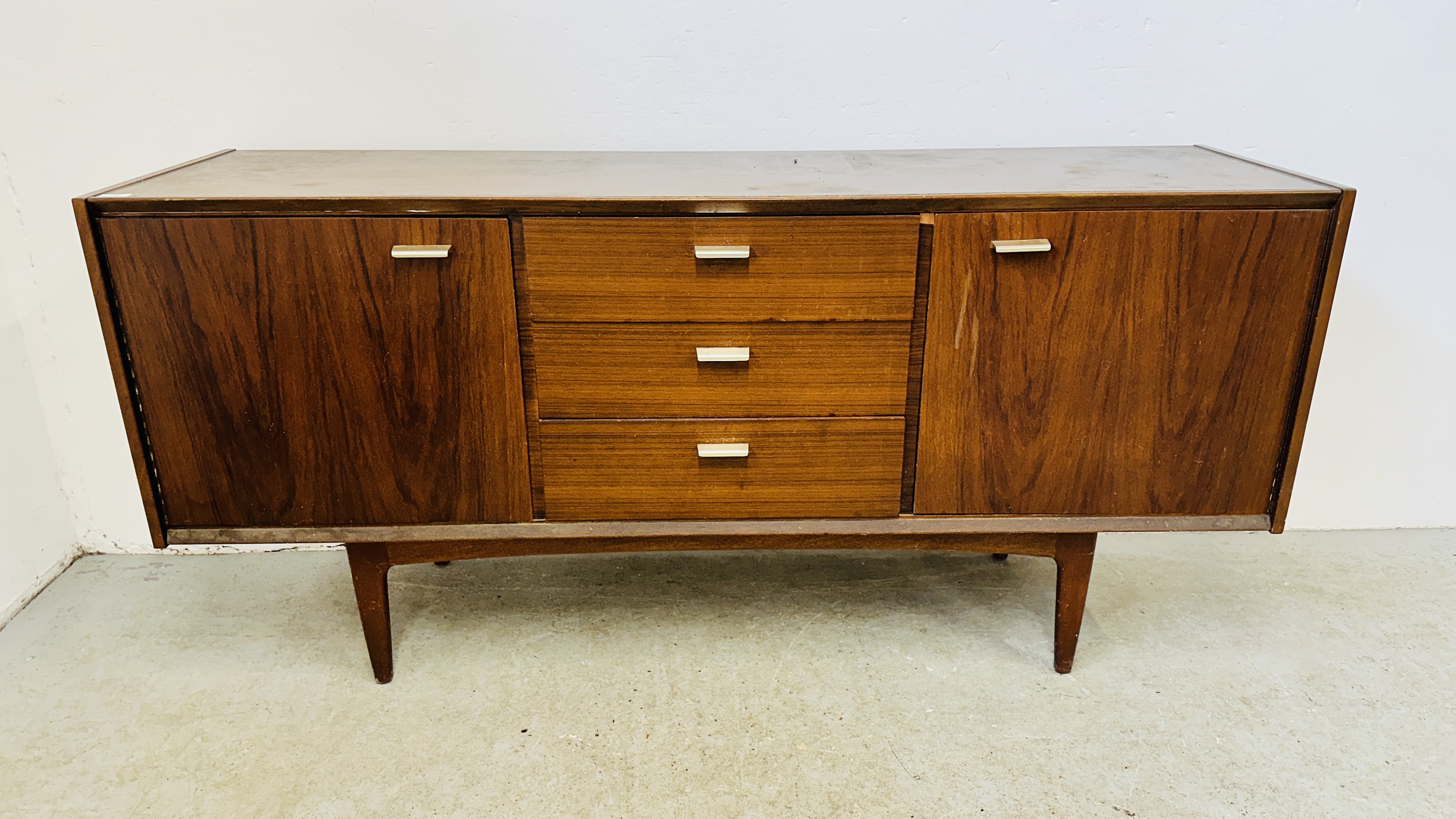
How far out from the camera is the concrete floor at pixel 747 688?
54.6 inches

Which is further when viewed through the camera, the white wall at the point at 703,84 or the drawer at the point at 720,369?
the white wall at the point at 703,84

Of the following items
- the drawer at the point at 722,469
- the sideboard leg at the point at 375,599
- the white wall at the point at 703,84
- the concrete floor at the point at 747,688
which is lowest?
the concrete floor at the point at 747,688

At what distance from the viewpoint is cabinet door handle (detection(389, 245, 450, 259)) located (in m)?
1.33

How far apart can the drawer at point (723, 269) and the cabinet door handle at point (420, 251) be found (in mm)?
116

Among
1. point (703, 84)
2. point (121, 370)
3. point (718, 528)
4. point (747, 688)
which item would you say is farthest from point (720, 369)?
point (121, 370)

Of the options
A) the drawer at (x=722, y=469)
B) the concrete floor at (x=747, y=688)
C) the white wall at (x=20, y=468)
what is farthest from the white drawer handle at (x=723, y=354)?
the white wall at (x=20, y=468)

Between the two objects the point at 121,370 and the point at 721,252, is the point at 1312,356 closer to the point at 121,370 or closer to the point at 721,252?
the point at 721,252

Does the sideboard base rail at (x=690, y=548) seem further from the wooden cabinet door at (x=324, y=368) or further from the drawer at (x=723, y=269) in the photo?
the drawer at (x=723, y=269)

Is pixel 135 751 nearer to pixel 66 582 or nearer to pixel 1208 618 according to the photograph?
pixel 66 582

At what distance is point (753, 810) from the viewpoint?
1353mm

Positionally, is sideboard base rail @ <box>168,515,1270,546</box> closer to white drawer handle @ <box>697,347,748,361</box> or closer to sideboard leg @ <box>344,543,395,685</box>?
sideboard leg @ <box>344,543,395,685</box>

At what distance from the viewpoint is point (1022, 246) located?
1.35m

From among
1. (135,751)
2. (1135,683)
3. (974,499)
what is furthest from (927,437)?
(135,751)

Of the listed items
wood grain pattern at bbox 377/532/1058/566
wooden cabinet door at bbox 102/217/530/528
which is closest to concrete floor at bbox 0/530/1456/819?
wood grain pattern at bbox 377/532/1058/566
